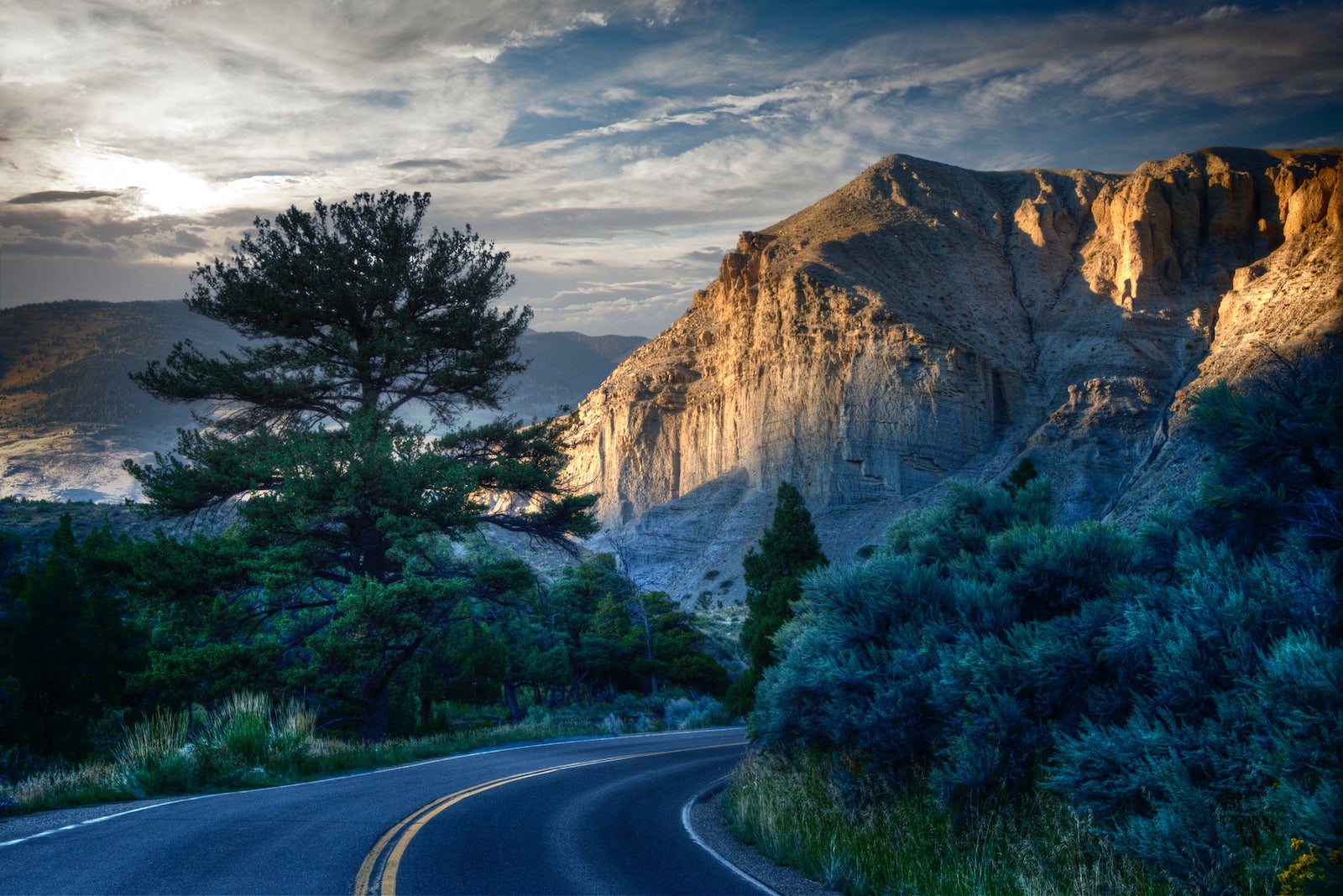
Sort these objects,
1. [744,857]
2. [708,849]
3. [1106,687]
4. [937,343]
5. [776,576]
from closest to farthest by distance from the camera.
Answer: [1106,687] → [744,857] → [708,849] → [776,576] → [937,343]

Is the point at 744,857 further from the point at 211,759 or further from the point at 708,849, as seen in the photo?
the point at 211,759

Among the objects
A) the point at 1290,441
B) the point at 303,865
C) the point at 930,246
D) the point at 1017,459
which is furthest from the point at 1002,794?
the point at 930,246

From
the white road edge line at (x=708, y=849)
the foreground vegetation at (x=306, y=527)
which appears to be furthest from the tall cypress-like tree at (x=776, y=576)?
the white road edge line at (x=708, y=849)

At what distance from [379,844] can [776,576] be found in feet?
70.3

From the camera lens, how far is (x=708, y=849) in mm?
8945

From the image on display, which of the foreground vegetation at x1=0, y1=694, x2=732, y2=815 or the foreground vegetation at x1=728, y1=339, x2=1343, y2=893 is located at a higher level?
the foreground vegetation at x1=728, y1=339, x2=1343, y2=893

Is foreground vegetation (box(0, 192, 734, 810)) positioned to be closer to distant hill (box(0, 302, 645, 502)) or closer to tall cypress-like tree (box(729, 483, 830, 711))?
tall cypress-like tree (box(729, 483, 830, 711))

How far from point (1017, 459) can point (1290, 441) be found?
58387 millimetres

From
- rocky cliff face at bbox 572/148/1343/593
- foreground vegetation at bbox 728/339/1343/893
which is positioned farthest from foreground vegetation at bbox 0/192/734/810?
rocky cliff face at bbox 572/148/1343/593

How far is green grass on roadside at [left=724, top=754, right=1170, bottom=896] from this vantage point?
6.20m

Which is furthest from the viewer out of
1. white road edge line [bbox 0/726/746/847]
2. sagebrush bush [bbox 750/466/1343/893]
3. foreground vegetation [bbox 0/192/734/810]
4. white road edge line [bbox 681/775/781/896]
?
foreground vegetation [bbox 0/192/734/810]

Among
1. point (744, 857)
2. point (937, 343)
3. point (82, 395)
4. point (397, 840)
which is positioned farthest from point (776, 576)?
point (82, 395)

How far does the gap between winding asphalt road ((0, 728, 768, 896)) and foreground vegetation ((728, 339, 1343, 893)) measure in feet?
5.32

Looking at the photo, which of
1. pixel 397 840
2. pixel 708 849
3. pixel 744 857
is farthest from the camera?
pixel 708 849
